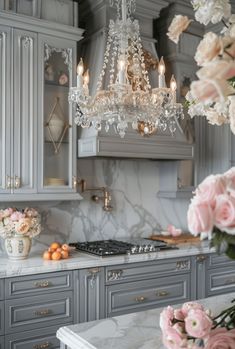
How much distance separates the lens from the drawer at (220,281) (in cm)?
340

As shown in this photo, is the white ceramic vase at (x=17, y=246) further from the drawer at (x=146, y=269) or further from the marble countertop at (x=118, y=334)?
the marble countertop at (x=118, y=334)

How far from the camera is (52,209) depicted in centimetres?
331

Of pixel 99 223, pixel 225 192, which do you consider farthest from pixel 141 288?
pixel 225 192

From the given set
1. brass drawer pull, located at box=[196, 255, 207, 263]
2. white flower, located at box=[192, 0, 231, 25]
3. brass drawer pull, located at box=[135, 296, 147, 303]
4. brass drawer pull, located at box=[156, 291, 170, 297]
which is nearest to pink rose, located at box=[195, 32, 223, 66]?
white flower, located at box=[192, 0, 231, 25]

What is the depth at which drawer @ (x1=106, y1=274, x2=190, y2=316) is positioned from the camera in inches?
113

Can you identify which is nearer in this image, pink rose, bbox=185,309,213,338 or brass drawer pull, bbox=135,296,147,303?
pink rose, bbox=185,309,213,338

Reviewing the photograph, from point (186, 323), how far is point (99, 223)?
2790 millimetres

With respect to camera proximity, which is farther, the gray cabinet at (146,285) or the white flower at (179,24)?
the gray cabinet at (146,285)

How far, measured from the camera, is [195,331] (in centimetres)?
76

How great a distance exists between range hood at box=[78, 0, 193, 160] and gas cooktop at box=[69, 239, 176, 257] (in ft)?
2.27

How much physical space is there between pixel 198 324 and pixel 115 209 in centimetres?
288

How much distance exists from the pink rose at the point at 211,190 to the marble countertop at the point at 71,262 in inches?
70.0

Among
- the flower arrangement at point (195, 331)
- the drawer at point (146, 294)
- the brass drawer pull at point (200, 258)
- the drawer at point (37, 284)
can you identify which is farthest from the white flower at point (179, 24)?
the brass drawer pull at point (200, 258)

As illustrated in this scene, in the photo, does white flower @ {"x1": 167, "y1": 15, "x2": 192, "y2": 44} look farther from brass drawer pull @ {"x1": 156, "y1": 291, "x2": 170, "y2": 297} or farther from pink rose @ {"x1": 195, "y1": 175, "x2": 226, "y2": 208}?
brass drawer pull @ {"x1": 156, "y1": 291, "x2": 170, "y2": 297}
